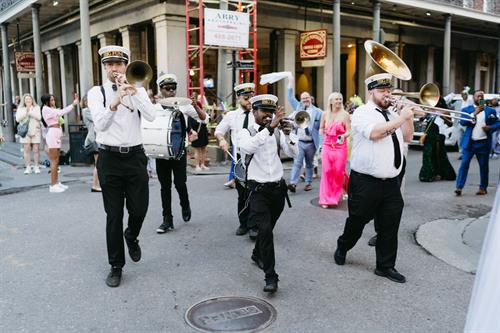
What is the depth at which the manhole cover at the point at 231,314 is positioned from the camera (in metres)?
3.94

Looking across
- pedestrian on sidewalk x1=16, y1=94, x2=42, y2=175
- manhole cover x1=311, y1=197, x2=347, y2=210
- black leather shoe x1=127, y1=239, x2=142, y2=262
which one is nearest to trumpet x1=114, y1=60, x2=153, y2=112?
black leather shoe x1=127, y1=239, x2=142, y2=262

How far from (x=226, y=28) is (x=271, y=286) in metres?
9.81

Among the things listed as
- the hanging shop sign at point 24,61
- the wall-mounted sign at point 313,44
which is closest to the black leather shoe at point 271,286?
the wall-mounted sign at point 313,44

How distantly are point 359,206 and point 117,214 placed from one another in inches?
93.6

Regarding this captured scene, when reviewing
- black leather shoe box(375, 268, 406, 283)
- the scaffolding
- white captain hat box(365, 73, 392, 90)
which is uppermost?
the scaffolding

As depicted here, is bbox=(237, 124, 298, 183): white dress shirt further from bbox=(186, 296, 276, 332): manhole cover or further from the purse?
the purse

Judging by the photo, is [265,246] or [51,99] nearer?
[265,246]

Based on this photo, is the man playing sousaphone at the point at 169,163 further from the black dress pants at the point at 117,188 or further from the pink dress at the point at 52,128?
the pink dress at the point at 52,128

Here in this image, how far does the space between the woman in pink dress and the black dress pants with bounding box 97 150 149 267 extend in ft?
13.1

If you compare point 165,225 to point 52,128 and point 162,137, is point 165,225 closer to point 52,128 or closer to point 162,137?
point 162,137

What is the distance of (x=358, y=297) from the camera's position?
4480mm

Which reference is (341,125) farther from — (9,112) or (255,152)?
(9,112)

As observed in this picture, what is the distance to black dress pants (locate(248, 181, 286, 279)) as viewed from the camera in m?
4.52

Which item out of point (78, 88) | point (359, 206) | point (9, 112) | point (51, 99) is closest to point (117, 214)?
point (359, 206)
